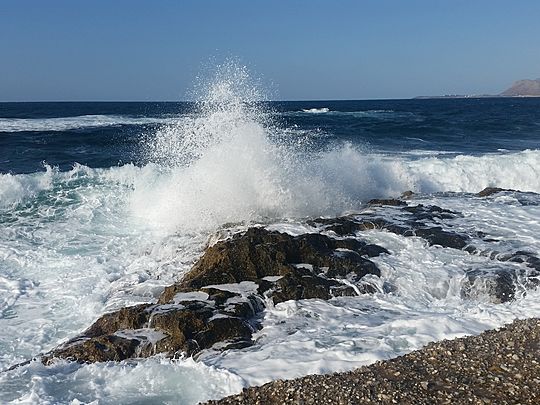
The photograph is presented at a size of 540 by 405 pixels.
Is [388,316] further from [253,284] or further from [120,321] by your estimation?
[120,321]

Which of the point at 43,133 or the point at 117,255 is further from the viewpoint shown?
the point at 43,133

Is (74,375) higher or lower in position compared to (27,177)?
lower

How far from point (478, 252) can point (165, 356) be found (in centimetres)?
504

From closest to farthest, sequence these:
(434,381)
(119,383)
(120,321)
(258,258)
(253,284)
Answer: (434,381)
(119,383)
(120,321)
(253,284)
(258,258)

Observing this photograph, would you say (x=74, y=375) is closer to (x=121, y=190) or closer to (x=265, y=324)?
(x=265, y=324)

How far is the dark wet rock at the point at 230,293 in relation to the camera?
5.42m

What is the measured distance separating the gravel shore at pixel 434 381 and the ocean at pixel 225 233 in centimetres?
32

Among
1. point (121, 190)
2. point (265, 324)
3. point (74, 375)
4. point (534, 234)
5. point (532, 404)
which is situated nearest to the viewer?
point (532, 404)

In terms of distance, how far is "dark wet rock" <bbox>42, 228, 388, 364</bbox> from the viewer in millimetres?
5422

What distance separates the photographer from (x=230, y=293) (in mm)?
6387

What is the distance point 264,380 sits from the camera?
4656 mm

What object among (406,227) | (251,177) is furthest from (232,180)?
(406,227)

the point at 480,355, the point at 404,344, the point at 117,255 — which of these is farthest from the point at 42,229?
the point at 480,355

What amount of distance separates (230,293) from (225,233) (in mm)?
2406
